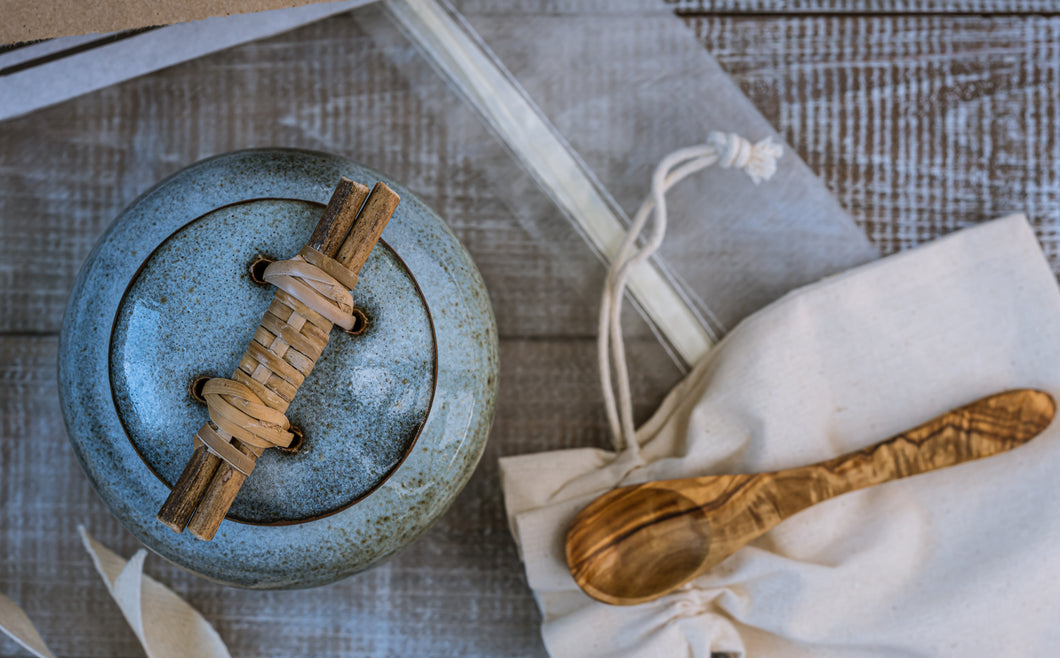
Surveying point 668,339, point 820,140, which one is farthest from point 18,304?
point 820,140

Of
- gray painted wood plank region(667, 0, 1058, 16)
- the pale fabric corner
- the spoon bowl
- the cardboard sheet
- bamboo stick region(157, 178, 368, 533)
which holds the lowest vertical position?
the spoon bowl

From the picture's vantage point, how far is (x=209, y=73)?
0.49 meters

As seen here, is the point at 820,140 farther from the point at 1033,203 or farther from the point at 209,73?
the point at 209,73

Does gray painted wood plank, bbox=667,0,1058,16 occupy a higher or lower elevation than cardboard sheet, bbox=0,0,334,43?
lower

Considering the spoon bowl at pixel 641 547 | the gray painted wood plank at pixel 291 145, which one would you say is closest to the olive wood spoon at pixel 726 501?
the spoon bowl at pixel 641 547

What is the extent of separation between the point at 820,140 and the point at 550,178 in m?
0.18

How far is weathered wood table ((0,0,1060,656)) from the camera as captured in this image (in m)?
0.48

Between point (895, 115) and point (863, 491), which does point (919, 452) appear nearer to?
point (863, 491)

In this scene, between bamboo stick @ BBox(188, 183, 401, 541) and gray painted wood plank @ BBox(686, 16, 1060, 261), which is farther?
gray painted wood plank @ BBox(686, 16, 1060, 261)

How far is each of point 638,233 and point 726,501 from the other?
0.17 metres

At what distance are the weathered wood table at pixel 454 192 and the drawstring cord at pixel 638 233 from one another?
0.08ft

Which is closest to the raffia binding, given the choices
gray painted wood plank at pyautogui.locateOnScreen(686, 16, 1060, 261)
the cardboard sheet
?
the cardboard sheet

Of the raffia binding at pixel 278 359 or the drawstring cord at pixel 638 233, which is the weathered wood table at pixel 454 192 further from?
the raffia binding at pixel 278 359

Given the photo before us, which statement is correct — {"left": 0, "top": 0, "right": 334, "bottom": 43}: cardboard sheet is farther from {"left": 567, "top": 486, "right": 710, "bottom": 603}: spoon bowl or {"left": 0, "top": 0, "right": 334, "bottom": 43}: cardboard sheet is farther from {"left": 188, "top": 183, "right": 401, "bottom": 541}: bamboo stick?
{"left": 567, "top": 486, "right": 710, "bottom": 603}: spoon bowl
